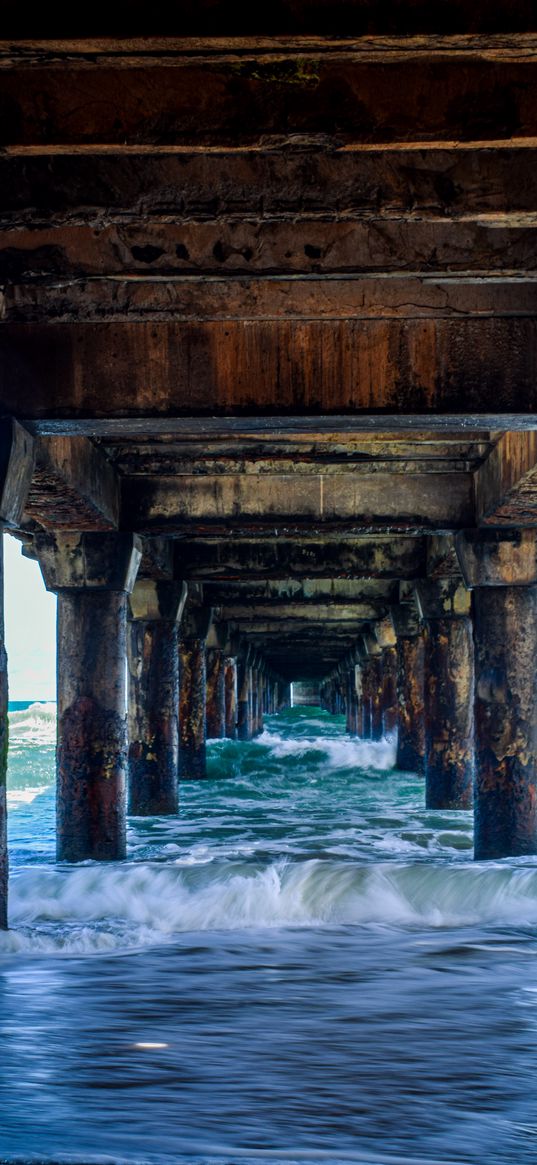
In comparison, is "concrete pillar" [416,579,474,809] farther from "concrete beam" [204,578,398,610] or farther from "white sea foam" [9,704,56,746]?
"white sea foam" [9,704,56,746]

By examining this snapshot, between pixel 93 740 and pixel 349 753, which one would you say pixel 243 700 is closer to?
pixel 349 753

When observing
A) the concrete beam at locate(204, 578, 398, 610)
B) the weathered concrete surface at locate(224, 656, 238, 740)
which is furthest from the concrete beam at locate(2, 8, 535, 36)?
the weathered concrete surface at locate(224, 656, 238, 740)

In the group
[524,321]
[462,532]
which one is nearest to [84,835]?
[462,532]

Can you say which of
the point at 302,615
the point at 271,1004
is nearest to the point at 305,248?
the point at 271,1004

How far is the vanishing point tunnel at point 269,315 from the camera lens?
4617 mm

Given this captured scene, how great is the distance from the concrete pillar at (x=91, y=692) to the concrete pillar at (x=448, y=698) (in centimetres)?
564

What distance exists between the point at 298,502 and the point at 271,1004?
6.11m

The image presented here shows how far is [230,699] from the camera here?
1405 inches

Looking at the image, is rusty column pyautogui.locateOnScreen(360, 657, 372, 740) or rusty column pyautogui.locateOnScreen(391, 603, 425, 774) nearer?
rusty column pyautogui.locateOnScreen(391, 603, 425, 774)

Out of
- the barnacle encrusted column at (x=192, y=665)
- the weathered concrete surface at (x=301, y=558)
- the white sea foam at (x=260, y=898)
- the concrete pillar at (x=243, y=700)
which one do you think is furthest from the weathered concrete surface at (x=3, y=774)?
the concrete pillar at (x=243, y=700)

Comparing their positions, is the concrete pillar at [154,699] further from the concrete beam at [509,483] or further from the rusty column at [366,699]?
the rusty column at [366,699]

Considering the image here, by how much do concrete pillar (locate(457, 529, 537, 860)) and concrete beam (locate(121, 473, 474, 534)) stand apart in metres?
0.70

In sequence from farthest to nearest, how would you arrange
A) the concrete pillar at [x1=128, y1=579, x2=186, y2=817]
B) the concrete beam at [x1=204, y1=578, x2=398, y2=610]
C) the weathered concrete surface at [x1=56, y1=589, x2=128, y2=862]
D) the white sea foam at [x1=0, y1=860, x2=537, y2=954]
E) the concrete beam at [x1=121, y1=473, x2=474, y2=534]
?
the concrete beam at [x1=204, y1=578, x2=398, y2=610], the concrete pillar at [x1=128, y1=579, x2=186, y2=817], the concrete beam at [x1=121, y1=473, x2=474, y2=534], the weathered concrete surface at [x1=56, y1=589, x2=128, y2=862], the white sea foam at [x1=0, y1=860, x2=537, y2=954]

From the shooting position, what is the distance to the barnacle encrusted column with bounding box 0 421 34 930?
7.30 m
